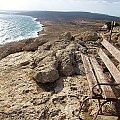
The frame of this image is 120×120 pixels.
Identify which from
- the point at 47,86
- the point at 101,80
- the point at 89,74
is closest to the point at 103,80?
the point at 101,80

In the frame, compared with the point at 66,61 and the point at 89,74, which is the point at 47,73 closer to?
the point at 66,61

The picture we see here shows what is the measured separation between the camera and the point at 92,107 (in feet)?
22.1

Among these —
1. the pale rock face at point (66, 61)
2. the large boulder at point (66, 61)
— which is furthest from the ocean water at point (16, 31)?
the pale rock face at point (66, 61)

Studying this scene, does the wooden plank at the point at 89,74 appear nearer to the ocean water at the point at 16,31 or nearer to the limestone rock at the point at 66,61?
the limestone rock at the point at 66,61

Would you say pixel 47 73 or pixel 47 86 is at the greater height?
pixel 47 73

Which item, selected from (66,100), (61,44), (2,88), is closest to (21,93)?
(2,88)

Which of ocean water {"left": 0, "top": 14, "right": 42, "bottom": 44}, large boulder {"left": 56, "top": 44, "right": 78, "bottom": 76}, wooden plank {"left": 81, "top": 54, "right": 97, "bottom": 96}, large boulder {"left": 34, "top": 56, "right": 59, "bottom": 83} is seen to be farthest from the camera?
ocean water {"left": 0, "top": 14, "right": 42, "bottom": 44}

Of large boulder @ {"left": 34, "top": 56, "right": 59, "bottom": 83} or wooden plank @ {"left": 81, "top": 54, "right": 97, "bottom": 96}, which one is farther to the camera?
large boulder @ {"left": 34, "top": 56, "right": 59, "bottom": 83}

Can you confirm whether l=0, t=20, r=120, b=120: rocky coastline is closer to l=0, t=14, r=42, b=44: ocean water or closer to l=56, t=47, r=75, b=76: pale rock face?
l=56, t=47, r=75, b=76: pale rock face

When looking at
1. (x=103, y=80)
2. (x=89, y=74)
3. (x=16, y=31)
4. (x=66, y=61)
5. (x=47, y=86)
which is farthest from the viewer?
(x=16, y=31)

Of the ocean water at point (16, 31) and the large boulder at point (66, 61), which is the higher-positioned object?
the large boulder at point (66, 61)

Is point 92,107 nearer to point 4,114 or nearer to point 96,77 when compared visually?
point 96,77

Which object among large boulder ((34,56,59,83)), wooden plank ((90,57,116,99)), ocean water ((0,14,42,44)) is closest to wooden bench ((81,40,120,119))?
wooden plank ((90,57,116,99))

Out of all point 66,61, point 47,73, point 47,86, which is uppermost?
point 66,61
